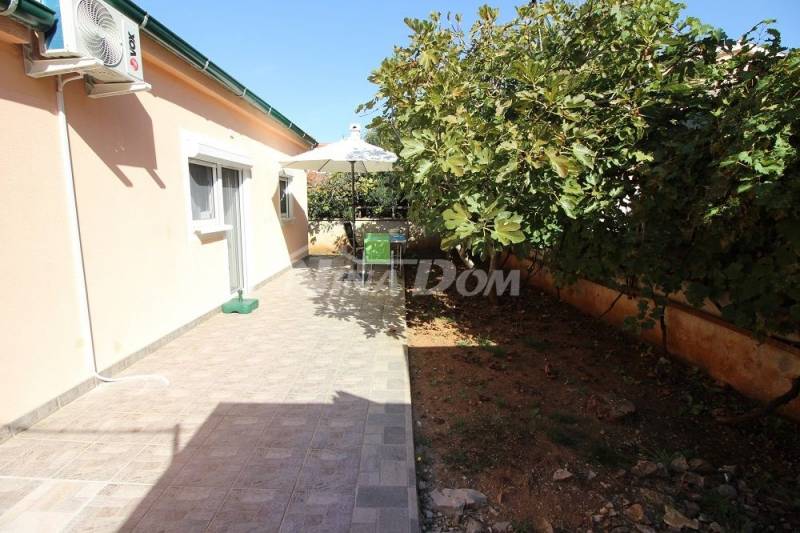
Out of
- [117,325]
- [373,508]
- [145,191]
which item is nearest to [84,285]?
[117,325]

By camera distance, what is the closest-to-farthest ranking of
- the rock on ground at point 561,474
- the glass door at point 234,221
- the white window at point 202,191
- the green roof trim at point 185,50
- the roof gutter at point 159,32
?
the rock on ground at point 561,474 → the roof gutter at point 159,32 → the green roof trim at point 185,50 → the white window at point 202,191 → the glass door at point 234,221

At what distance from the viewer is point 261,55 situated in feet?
33.9

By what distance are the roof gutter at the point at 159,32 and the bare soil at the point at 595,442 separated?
417cm

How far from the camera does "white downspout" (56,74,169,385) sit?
10.9 feet

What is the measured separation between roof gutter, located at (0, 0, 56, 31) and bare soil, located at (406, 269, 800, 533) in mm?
4141

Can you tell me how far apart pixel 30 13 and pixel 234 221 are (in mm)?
4678

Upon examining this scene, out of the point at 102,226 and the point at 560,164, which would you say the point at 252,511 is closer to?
the point at 560,164

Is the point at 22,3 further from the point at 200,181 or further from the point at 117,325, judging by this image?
the point at 200,181

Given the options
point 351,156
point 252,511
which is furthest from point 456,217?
point 351,156

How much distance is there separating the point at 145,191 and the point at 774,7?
21.1 ft

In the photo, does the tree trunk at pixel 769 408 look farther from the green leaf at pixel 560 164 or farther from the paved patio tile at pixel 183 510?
the paved patio tile at pixel 183 510

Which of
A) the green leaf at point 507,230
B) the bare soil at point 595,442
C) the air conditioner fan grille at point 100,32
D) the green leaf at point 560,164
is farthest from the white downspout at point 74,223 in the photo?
the green leaf at point 560,164

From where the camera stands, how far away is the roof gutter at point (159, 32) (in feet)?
8.90

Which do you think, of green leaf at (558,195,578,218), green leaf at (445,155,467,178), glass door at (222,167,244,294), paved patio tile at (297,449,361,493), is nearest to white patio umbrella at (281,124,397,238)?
glass door at (222,167,244,294)
